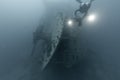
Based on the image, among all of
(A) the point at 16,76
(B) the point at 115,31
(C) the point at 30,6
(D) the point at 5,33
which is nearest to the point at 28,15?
(C) the point at 30,6

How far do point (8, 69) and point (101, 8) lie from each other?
668 inches

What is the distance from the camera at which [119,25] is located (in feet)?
84.7

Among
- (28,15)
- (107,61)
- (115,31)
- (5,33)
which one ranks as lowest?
(107,61)

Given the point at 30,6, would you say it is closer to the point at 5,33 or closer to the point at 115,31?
the point at 5,33

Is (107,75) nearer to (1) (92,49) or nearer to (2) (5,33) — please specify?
(1) (92,49)

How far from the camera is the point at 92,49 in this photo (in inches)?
891

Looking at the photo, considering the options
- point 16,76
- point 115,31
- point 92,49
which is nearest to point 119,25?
point 115,31

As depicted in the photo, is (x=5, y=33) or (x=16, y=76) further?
(x=5, y=33)

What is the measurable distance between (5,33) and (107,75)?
56.2 feet

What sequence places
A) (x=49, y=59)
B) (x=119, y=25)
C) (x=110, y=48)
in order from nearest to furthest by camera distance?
1. (x=49, y=59)
2. (x=110, y=48)
3. (x=119, y=25)

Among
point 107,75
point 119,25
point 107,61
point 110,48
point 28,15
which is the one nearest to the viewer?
point 107,75

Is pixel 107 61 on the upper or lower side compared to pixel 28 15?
lower

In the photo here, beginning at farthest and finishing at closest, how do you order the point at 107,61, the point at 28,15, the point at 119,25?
the point at 28,15 < the point at 119,25 < the point at 107,61

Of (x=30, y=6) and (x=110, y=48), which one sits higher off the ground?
(x=30, y=6)
